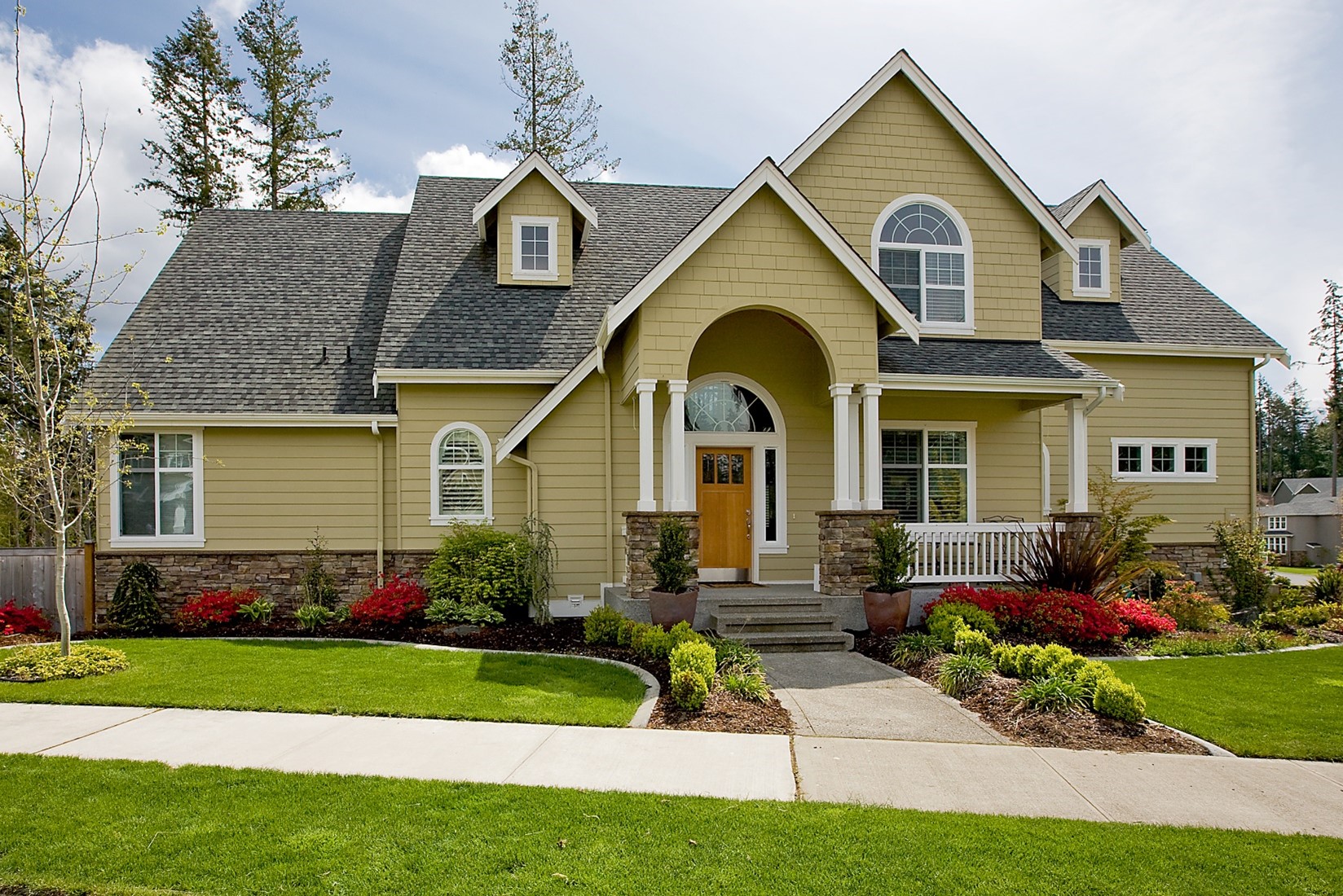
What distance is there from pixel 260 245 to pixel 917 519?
13.5 meters

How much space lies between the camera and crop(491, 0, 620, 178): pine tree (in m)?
25.3

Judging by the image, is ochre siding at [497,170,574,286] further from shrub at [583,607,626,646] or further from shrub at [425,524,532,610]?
shrub at [583,607,626,646]

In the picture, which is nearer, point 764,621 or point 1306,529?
point 764,621

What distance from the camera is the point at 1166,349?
1501 centimetres

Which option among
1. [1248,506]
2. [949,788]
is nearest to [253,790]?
[949,788]

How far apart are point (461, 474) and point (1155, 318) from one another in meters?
13.0

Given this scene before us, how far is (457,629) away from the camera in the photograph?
11.3 m

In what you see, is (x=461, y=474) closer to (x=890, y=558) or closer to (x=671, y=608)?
(x=671, y=608)

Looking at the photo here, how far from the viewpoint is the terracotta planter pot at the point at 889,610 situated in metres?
10.8

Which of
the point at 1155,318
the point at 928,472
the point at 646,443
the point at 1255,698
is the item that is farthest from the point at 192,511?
the point at 1155,318

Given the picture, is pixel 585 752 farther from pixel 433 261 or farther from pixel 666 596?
pixel 433 261

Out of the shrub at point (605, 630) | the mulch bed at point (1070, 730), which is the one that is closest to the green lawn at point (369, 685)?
the shrub at point (605, 630)

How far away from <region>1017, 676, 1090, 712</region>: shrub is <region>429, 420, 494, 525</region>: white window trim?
826 cm

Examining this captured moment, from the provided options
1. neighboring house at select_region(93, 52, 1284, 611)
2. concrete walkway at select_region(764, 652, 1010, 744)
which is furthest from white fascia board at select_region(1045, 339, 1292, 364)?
concrete walkway at select_region(764, 652, 1010, 744)
